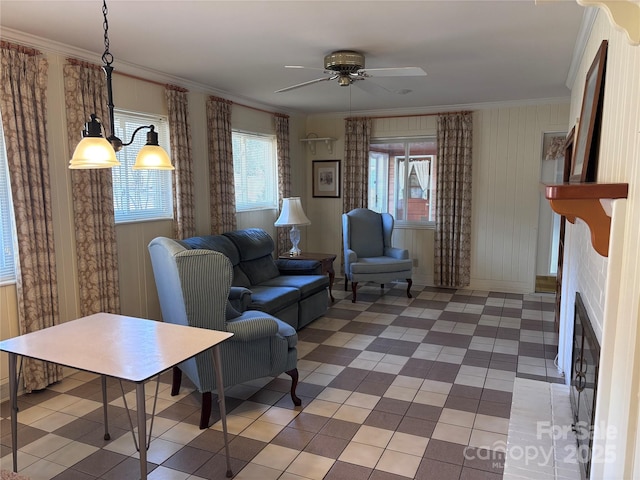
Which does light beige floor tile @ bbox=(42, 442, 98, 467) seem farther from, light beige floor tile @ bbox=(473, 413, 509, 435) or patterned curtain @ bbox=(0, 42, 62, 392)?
light beige floor tile @ bbox=(473, 413, 509, 435)

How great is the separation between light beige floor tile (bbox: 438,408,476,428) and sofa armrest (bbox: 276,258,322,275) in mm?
2476

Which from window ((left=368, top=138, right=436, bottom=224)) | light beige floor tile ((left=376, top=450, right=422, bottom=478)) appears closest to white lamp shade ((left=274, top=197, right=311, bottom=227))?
window ((left=368, top=138, right=436, bottom=224))

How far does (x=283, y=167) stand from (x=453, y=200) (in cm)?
241

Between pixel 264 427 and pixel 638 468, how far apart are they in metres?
2.20

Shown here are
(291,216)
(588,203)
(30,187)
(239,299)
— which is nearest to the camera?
(588,203)

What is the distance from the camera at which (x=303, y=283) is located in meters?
4.75

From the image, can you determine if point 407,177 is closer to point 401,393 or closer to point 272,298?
point 272,298

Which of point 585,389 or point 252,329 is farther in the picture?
point 252,329

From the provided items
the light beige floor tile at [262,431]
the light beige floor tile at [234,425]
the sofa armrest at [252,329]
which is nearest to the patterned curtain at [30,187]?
the light beige floor tile at [234,425]

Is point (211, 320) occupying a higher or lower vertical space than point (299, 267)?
higher

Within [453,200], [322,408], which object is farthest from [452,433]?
[453,200]

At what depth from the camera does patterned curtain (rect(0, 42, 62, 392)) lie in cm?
306

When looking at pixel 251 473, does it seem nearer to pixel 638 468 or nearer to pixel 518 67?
pixel 638 468

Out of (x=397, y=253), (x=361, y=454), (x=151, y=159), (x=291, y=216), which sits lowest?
(x=361, y=454)
